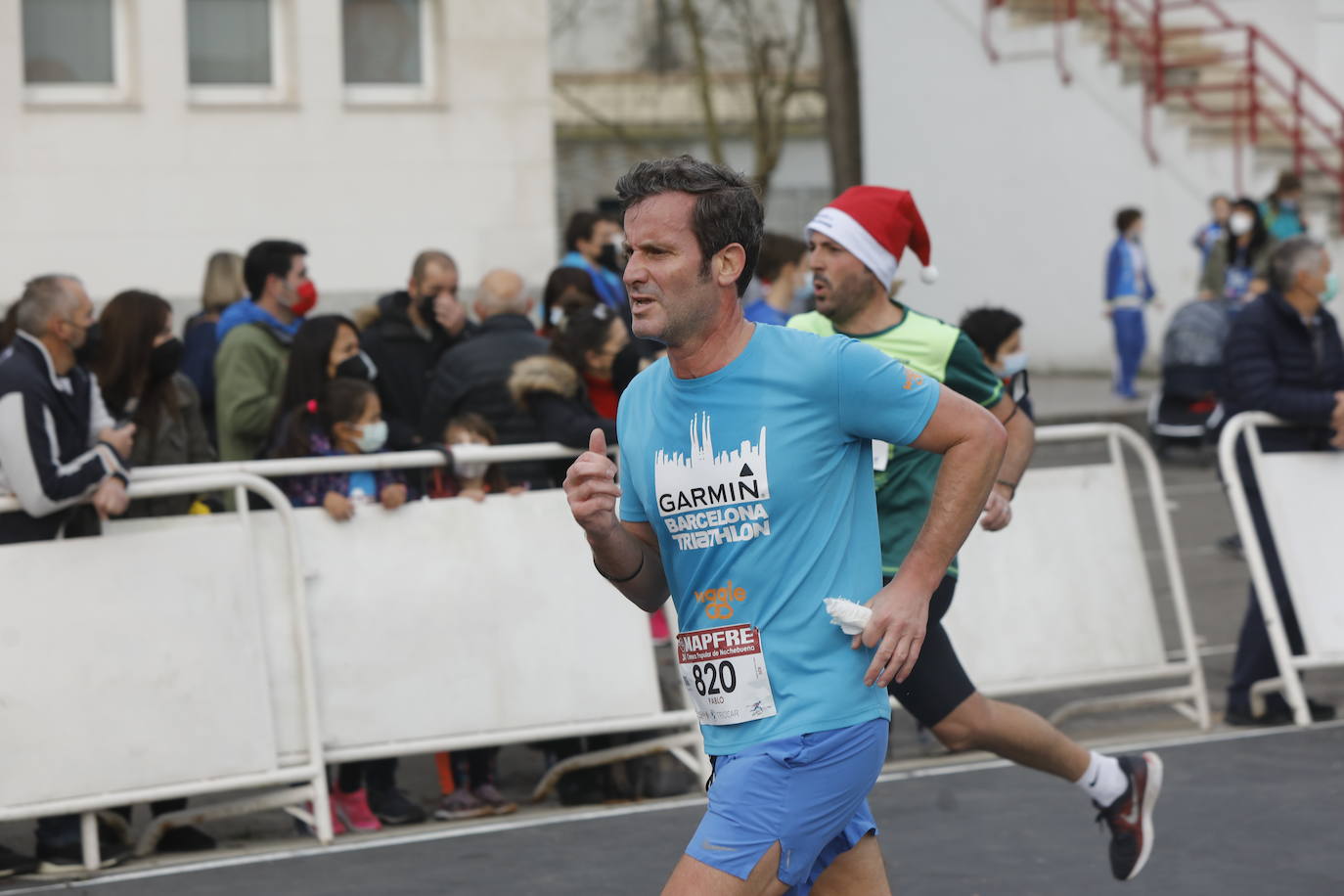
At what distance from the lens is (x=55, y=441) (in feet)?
21.8

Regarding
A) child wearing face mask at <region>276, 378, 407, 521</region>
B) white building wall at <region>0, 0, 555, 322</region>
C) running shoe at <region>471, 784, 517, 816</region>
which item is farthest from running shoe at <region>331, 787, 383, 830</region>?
white building wall at <region>0, 0, 555, 322</region>

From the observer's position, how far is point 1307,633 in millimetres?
8344

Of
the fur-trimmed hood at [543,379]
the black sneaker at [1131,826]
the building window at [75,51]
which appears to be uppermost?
the building window at [75,51]

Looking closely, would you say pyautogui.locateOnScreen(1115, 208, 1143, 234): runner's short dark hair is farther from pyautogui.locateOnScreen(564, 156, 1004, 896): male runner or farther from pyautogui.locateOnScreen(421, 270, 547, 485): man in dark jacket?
pyautogui.locateOnScreen(564, 156, 1004, 896): male runner

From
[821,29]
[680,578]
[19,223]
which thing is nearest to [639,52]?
[821,29]

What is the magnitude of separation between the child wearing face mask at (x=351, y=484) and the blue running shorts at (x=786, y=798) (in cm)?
347

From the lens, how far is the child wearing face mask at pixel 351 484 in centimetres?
728

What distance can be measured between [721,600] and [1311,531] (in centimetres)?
507

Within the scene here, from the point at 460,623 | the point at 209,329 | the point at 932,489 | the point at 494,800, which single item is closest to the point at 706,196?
the point at 932,489

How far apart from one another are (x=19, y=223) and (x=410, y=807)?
11.2 m

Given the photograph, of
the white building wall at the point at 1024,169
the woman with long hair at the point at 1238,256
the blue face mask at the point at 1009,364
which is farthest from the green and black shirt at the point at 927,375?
the white building wall at the point at 1024,169

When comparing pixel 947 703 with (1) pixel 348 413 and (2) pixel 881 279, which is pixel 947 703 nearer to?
(2) pixel 881 279

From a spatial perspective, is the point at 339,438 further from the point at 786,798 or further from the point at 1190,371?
the point at 1190,371

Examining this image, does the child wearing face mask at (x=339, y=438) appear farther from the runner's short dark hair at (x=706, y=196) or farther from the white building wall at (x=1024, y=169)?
the white building wall at (x=1024, y=169)
